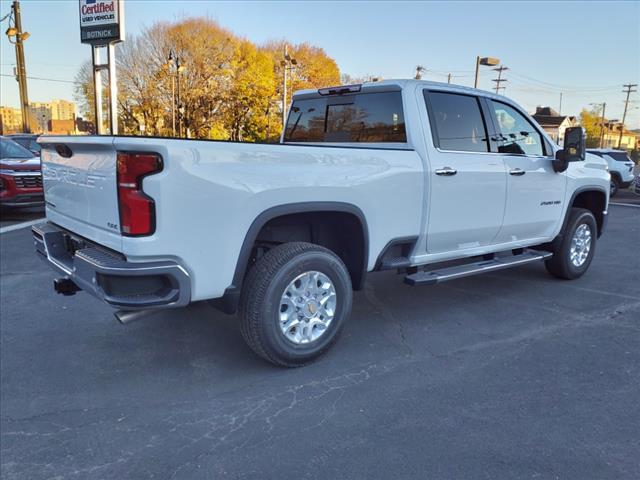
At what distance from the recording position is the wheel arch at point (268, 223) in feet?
10.4

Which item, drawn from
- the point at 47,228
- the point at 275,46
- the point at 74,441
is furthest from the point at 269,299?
the point at 275,46

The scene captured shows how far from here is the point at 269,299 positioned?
3.26 m

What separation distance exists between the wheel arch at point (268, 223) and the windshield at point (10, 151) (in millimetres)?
9839

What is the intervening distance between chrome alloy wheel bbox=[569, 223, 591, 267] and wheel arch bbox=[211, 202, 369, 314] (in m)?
3.28

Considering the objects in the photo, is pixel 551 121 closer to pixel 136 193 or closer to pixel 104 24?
pixel 104 24

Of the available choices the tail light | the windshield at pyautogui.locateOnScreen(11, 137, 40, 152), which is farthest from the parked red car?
the tail light

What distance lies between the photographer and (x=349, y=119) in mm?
4691

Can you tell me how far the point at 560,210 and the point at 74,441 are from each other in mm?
4974

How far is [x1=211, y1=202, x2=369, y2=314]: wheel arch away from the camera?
317 centimetres

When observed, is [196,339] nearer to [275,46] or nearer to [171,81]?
[171,81]

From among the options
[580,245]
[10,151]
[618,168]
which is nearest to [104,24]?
[10,151]

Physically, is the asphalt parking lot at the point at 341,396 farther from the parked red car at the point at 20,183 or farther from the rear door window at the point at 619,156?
the rear door window at the point at 619,156

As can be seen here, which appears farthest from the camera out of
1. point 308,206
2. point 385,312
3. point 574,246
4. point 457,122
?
Answer: point 574,246

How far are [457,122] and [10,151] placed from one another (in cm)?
1037
